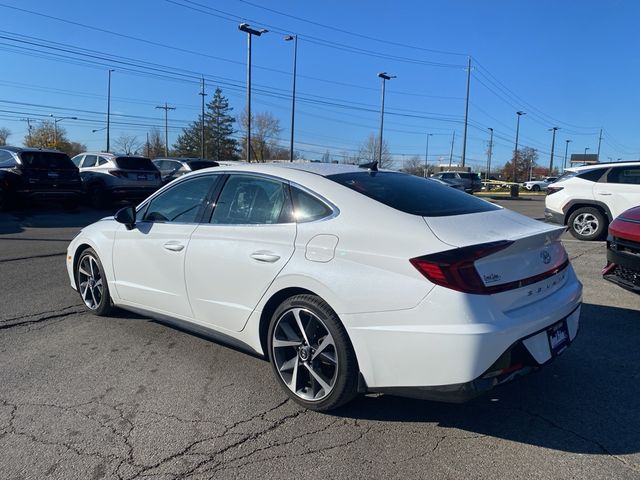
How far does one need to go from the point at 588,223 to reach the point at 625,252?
678cm

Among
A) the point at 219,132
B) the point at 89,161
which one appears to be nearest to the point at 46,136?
the point at 219,132

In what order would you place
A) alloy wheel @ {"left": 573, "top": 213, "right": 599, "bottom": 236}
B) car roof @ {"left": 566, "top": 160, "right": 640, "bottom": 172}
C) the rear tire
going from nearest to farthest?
car roof @ {"left": 566, "top": 160, "right": 640, "bottom": 172} → the rear tire → alloy wheel @ {"left": 573, "top": 213, "right": 599, "bottom": 236}

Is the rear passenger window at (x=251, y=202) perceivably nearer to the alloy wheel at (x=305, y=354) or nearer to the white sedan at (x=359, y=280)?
the white sedan at (x=359, y=280)

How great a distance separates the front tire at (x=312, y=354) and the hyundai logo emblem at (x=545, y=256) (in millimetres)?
1330

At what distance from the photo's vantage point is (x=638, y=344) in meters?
4.43

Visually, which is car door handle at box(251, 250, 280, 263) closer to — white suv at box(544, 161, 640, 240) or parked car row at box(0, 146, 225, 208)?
white suv at box(544, 161, 640, 240)

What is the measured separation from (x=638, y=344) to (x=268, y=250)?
11.3 ft

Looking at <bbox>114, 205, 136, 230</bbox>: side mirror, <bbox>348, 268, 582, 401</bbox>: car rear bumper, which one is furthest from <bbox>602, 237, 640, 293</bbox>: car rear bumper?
<bbox>114, 205, 136, 230</bbox>: side mirror

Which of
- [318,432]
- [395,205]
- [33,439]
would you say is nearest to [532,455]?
[318,432]

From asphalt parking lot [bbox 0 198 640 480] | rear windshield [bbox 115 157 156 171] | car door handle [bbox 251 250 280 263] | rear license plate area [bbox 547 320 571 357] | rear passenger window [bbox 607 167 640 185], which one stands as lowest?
asphalt parking lot [bbox 0 198 640 480]

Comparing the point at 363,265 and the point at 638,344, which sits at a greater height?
the point at 363,265

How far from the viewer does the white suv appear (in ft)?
34.8

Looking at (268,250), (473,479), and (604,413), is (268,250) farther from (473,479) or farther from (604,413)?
(604,413)

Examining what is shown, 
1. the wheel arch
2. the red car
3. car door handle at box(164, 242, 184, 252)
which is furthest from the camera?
the wheel arch
